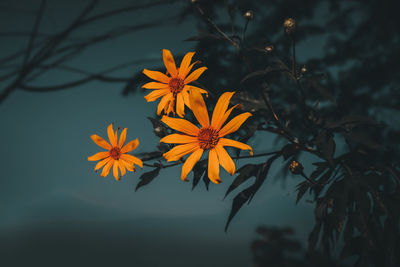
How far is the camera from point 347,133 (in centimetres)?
76

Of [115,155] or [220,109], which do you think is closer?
[220,109]

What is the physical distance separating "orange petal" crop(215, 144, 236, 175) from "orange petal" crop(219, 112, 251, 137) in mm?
36

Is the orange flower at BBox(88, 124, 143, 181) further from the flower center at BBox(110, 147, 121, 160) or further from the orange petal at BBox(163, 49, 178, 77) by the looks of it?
the orange petal at BBox(163, 49, 178, 77)

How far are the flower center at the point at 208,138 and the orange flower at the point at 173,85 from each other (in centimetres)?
7

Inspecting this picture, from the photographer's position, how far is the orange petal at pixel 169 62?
2.28 feet

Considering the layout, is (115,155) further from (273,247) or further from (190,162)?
(273,247)

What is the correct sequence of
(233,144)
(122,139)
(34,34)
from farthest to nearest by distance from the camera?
(34,34)
(122,139)
(233,144)

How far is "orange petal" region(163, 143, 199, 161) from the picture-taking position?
1.99 feet

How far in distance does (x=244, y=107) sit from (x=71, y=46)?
91.9 inches

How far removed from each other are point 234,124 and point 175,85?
222mm

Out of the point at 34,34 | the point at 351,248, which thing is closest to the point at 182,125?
the point at 351,248

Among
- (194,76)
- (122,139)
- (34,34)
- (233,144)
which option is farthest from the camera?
(34,34)

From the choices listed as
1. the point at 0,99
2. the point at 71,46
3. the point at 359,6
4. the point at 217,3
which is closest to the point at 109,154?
the point at 217,3

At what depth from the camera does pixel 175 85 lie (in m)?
0.73
